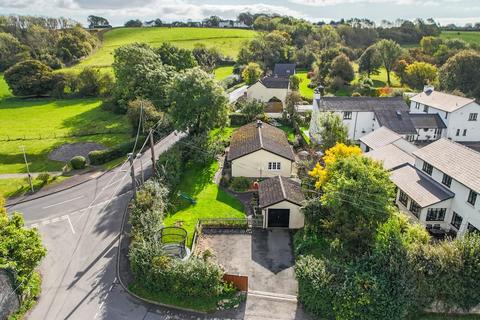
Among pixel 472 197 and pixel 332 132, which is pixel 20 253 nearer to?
pixel 472 197

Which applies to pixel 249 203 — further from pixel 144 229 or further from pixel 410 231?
pixel 410 231

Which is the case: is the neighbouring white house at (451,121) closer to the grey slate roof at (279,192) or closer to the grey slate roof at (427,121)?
the grey slate roof at (427,121)

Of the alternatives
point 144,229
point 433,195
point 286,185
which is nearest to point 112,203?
point 144,229

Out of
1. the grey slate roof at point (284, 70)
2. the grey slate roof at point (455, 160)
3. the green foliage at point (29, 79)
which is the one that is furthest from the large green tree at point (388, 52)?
the green foliage at point (29, 79)

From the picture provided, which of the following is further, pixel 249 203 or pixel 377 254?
pixel 249 203

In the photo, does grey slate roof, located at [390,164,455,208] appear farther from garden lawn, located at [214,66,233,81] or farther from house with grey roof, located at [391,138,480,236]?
garden lawn, located at [214,66,233,81]

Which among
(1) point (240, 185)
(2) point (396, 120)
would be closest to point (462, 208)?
(1) point (240, 185)
